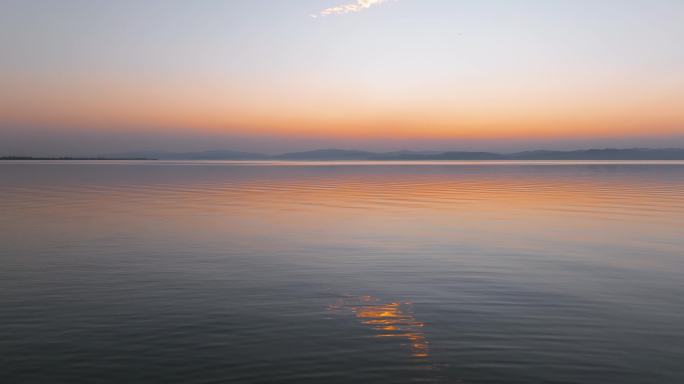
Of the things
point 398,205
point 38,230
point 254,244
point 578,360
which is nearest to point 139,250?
point 254,244

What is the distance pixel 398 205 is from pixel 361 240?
18.0m

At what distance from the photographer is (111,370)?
1012 centimetres

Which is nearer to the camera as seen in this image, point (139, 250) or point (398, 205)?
point (139, 250)

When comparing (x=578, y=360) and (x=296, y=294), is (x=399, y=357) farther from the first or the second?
(x=296, y=294)

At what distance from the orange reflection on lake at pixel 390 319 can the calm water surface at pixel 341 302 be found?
2.5 inches

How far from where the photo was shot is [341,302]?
14.9 m

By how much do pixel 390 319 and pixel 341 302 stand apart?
196 cm

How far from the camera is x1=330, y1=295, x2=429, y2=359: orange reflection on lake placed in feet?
38.5

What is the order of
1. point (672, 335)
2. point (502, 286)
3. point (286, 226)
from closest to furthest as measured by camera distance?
point (672, 335) → point (502, 286) → point (286, 226)

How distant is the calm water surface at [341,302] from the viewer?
34.1 feet

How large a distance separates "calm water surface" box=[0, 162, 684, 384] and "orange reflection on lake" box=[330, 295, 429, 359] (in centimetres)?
6

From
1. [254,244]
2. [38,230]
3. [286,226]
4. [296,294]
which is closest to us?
[296,294]

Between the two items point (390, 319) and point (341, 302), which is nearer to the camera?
point (390, 319)

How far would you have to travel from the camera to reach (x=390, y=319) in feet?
43.7
